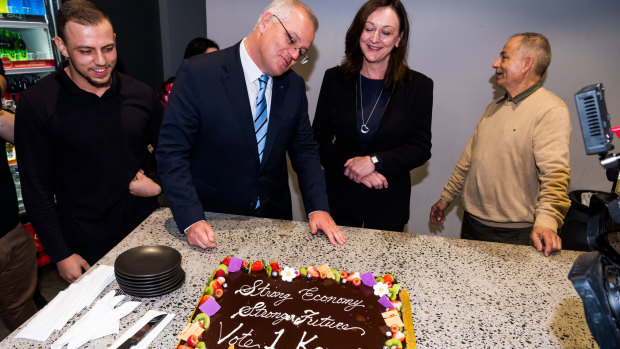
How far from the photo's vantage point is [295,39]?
4.81ft

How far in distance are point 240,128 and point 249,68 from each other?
255mm

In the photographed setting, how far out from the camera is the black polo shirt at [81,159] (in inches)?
62.1

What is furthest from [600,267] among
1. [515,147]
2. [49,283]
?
[49,283]

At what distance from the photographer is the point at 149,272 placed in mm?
1072

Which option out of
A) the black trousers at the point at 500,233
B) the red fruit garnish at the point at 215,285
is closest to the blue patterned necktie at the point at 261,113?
the red fruit garnish at the point at 215,285

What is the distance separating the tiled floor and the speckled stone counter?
6.28 ft

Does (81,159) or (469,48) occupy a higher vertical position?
(469,48)

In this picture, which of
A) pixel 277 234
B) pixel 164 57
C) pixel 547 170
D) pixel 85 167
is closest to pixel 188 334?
pixel 277 234

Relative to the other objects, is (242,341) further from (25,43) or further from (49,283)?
(25,43)

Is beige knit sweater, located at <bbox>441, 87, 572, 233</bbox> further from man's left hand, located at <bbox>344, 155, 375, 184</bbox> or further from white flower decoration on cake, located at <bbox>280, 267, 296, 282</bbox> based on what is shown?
white flower decoration on cake, located at <bbox>280, 267, 296, 282</bbox>

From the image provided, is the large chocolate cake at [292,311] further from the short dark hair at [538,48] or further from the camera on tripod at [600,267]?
the short dark hair at [538,48]

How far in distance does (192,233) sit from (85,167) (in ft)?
2.26

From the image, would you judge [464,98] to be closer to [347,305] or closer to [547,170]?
[547,170]

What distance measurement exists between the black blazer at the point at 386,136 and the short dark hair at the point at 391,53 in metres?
0.05
